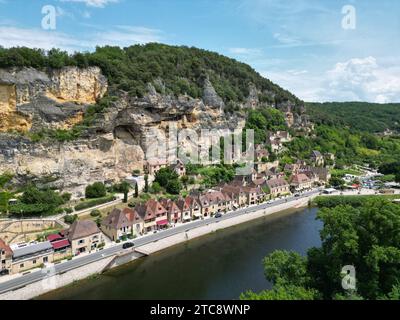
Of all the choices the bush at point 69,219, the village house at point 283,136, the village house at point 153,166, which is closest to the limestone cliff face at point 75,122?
the village house at point 153,166

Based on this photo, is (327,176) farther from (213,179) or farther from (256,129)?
(213,179)

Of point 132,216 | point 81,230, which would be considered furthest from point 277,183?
point 81,230

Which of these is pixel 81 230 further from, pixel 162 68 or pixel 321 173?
pixel 321 173

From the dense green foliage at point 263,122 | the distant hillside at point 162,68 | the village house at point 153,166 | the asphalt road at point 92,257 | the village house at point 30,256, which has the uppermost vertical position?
the distant hillside at point 162,68

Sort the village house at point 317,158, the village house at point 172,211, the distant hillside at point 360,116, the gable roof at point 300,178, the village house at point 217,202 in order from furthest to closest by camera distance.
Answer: the distant hillside at point 360,116, the village house at point 317,158, the gable roof at point 300,178, the village house at point 217,202, the village house at point 172,211

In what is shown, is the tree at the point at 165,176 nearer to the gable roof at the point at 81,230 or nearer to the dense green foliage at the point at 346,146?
the gable roof at the point at 81,230
